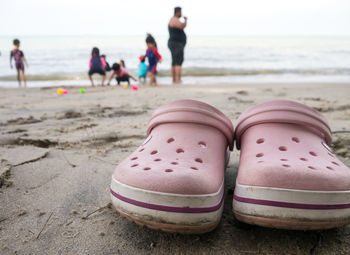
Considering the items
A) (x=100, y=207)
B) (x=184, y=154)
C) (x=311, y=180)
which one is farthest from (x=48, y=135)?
(x=311, y=180)

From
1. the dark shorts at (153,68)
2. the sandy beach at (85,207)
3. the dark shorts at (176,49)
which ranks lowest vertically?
the sandy beach at (85,207)

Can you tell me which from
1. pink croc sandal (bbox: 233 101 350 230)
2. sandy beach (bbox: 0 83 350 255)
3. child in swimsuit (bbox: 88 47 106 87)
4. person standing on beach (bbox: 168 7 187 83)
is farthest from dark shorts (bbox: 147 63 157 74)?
pink croc sandal (bbox: 233 101 350 230)

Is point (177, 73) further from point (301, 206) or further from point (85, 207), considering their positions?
point (301, 206)

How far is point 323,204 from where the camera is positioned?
84 centimetres

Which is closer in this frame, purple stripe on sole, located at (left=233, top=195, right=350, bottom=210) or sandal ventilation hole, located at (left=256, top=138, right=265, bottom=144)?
purple stripe on sole, located at (left=233, top=195, right=350, bottom=210)

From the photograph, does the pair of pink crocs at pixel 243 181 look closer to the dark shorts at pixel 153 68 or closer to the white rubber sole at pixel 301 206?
the white rubber sole at pixel 301 206

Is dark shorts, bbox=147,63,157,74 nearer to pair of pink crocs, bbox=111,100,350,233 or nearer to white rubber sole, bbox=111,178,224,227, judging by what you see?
pair of pink crocs, bbox=111,100,350,233

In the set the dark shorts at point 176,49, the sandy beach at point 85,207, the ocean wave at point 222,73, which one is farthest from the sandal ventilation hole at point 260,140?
the ocean wave at point 222,73

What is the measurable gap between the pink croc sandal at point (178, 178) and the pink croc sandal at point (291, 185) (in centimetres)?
9

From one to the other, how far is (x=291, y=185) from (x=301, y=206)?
2.2 inches

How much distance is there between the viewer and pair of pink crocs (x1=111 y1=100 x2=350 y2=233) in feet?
2.76

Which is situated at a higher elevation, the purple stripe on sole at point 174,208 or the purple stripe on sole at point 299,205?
the purple stripe on sole at point 299,205

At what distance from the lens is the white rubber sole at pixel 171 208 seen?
2.76ft

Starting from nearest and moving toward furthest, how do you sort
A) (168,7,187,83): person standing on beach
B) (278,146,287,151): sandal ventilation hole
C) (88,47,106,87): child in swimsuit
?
(278,146,287,151): sandal ventilation hole
(168,7,187,83): person standing on beach
(88,47,106,87): child in swimsuit
